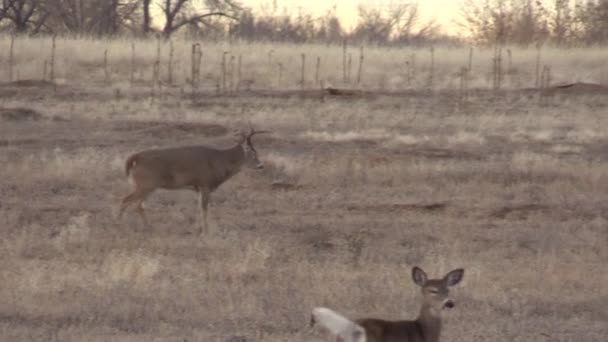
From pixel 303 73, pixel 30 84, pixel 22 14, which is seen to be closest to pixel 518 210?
pixel 30 84

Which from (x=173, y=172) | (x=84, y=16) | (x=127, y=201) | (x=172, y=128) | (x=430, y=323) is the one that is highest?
(x=84, y=16)

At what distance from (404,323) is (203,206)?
279 inches

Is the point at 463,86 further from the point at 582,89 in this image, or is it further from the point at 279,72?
the point at 279,72

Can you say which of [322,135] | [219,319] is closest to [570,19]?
[322,135]

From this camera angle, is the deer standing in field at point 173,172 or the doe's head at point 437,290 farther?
the deer standing in field at point 173,172

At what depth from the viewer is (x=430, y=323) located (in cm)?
827

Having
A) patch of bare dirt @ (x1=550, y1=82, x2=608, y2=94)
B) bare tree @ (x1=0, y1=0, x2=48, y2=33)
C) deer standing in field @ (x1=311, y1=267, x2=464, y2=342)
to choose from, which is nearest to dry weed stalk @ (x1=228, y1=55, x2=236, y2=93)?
patch of bare dirt @ (x1=550, y1=82, x2=608, y2=94)

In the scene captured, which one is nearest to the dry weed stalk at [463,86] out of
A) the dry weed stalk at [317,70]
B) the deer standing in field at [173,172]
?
the dry weed stalk at [317,70]

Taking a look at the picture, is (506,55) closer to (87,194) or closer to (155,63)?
(155,63)

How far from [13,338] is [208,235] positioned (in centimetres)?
488

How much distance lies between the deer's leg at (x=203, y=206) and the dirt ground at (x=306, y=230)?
A: 18 centimetres

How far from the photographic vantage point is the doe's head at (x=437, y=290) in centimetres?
829

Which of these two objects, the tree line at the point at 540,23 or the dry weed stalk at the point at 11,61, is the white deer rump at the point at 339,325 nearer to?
the dry weed stalk at the point at 11,61

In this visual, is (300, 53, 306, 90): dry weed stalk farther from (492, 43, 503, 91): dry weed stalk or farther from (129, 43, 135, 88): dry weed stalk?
(492, 43, 503, 91): dry weed stalk
